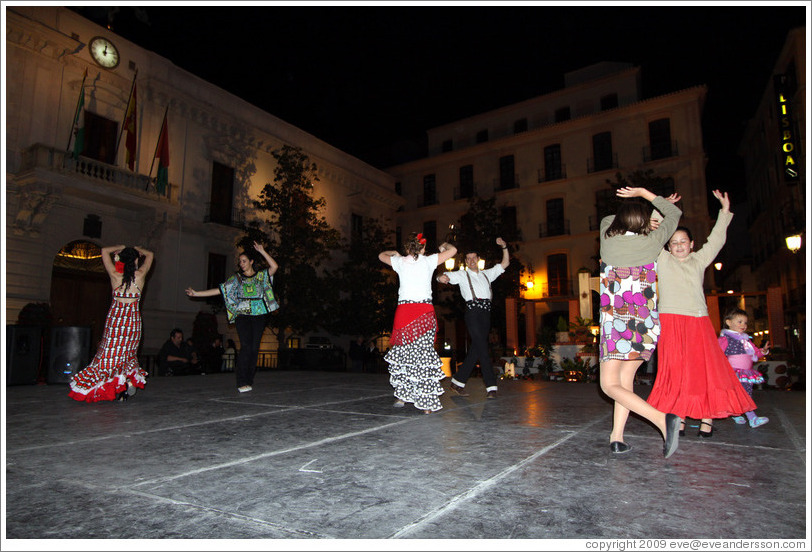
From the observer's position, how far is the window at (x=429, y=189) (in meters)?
36.1

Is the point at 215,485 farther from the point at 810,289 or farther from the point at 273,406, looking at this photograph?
the point at 810,289

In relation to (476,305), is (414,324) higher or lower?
lower

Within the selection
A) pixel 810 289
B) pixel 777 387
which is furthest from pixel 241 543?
pixel 777 387

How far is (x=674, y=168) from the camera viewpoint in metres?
27.1

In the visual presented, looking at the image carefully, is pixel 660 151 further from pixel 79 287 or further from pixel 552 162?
pixel 79 287

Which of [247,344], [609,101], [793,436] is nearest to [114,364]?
[247,344]

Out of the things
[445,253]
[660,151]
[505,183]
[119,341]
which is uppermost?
[660,151]

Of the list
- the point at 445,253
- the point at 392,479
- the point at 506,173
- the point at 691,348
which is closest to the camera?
the point at 392,479

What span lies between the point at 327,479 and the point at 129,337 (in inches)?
188

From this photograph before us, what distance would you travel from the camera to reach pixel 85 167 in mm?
15609

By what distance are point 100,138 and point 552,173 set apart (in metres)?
25.5

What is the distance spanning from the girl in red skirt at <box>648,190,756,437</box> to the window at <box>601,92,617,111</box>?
1207 inches

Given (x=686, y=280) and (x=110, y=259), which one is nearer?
(x=686, y=280)

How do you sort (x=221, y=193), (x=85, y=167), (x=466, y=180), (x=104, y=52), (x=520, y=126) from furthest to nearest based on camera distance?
(x=466, y=180)
(x=520, y=126)
(x=221, y=193)
(x=104, y=52)
(x=85, y=167)
